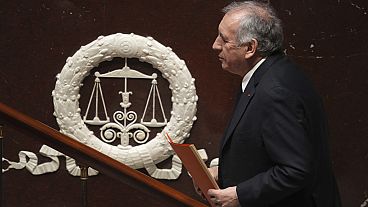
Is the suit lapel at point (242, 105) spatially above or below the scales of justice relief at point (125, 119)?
above

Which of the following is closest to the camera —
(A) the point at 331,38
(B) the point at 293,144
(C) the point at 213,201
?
(B) the point at 293,144

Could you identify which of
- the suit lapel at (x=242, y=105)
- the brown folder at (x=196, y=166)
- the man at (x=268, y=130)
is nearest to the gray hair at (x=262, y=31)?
the man at (x=268, y=130)

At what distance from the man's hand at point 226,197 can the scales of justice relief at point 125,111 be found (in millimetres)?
1393

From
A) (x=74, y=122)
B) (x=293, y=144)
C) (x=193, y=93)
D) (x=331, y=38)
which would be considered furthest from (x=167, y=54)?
(x=293, y=144)

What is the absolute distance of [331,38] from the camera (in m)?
3.85

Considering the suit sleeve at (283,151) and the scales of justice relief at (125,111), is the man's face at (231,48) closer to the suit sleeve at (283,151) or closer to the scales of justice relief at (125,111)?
the suit sleeve at (283,151)

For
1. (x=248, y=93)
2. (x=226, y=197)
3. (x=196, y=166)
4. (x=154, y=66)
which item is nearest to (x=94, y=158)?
(x=196, y=166)

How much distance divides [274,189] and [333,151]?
165 centimetres

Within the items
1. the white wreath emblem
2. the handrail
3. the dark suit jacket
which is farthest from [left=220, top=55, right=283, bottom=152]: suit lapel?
the white wreath emblem

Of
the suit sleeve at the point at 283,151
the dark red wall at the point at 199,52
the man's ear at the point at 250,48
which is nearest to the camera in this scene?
the suit sleeve at the point at 283,151

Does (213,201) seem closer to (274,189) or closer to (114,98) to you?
(274,189)

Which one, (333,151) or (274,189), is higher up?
(274,189)

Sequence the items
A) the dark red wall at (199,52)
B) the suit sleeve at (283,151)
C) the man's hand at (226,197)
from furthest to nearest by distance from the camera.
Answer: the dark red wall at (199,52) < the man's hand at (226,197) < the suit sleeve at (283,151)

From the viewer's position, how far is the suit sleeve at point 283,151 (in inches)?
93.3
